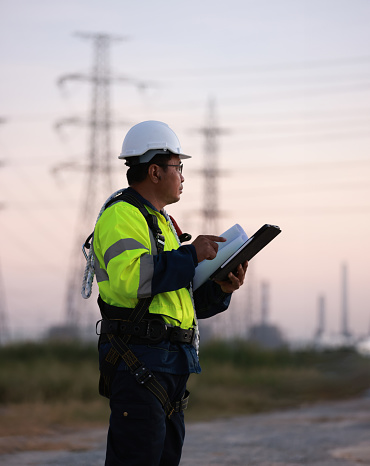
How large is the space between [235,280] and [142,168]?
2.41 feet

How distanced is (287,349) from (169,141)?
2029 centimetres

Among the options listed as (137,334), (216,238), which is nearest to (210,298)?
(216,238)

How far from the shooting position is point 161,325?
3.86 meters

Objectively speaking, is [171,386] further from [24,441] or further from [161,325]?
[24,441]

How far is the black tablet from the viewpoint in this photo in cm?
390

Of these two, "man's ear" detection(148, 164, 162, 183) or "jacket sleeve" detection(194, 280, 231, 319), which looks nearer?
"man's ear" detection(148, 164, 162, 183)

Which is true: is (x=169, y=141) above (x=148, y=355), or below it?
above

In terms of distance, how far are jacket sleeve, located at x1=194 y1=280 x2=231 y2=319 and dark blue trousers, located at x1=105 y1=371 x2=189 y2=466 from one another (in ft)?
1.76

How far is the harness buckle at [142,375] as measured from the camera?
381 centimetres

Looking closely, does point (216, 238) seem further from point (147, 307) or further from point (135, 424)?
point (135, 424)

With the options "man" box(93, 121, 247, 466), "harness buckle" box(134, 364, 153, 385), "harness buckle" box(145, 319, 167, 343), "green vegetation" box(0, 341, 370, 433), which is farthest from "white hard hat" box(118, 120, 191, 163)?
"green vegetation" box(0, 341, 370, 433)

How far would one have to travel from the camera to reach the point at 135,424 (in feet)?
12.5

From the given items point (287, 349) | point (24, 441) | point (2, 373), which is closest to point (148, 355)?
point (24, 441)

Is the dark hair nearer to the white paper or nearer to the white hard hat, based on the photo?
the white hard hat
